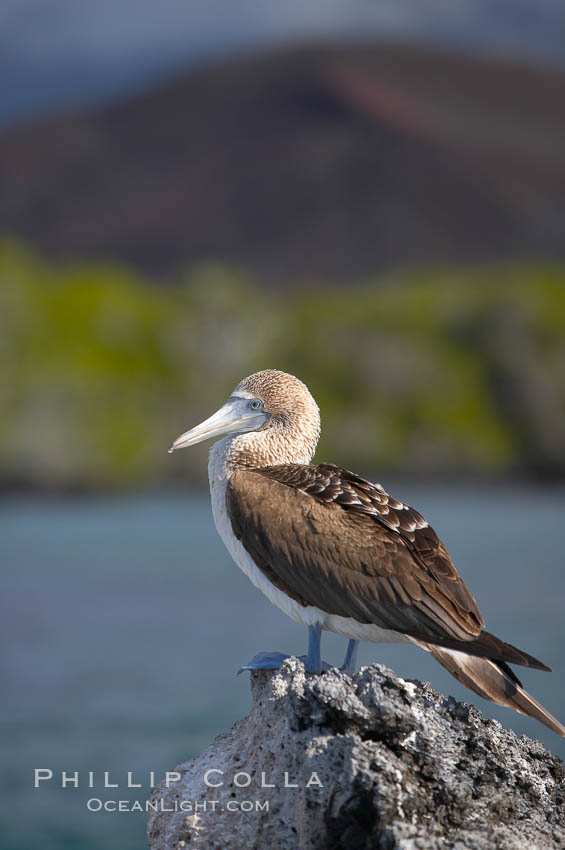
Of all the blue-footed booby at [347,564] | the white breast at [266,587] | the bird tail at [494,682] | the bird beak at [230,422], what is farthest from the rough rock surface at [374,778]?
the bird beak at [230,422]

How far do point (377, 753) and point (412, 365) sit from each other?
132 ft

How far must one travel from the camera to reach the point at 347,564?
632 cm

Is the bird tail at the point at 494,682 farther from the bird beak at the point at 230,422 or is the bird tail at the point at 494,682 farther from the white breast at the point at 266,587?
the bird beak at the point at 230,422

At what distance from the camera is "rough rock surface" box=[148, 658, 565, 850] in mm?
5086

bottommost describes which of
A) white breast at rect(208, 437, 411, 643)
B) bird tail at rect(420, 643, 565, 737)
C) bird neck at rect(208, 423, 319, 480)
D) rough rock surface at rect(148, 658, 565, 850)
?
rough rock surface at rect(148, 658, 565, 850)

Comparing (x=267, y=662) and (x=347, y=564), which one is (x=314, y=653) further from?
(x=347, y=564)

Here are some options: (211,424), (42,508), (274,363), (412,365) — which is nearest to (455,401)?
(412,365)

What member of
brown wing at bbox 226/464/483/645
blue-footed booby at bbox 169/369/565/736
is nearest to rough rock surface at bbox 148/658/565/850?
blue-footed booby at bbox 169/369/565/736

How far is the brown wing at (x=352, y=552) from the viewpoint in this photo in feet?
19.8

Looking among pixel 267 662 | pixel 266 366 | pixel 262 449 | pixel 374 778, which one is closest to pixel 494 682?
pixel 374 778

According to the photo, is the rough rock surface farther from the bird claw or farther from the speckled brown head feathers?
the speckled brown head feathers

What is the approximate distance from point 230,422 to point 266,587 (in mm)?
1236

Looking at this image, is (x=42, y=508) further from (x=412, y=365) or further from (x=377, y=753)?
(x=377, y=753)

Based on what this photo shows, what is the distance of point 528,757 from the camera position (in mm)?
5727
